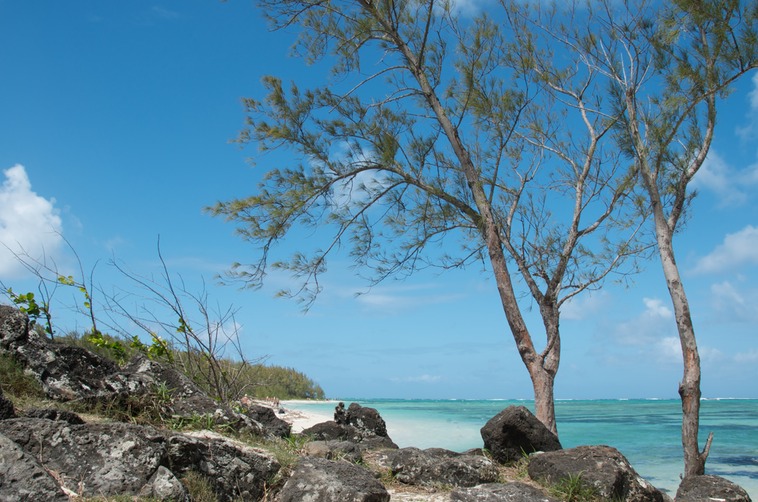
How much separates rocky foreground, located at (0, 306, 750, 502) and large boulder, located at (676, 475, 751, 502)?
0.6 inches

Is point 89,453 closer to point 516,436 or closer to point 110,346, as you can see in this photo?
point 110,346

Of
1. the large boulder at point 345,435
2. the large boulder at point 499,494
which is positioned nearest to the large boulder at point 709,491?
the large boulder at point 499,494

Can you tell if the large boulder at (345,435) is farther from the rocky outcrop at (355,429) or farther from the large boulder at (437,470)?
the large boulder at (437,470)

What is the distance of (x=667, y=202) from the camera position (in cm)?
1034

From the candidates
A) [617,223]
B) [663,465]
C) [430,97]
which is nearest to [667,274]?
[617,223]

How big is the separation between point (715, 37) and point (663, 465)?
811cm

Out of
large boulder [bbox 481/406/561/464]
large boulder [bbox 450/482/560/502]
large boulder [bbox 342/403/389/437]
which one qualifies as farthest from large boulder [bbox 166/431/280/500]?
large boulder [bbox 342/403/389/437]

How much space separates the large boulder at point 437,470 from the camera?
581 cm

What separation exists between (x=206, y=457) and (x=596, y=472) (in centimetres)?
368

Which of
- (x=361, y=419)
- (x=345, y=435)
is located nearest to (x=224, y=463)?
(x=345, y=435)

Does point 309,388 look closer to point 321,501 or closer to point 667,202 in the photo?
point 667,202

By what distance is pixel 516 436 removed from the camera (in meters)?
7.38

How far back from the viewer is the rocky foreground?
370cm

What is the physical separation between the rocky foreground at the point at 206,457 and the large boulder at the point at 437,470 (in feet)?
0.03
